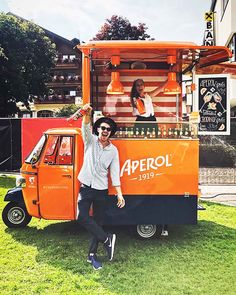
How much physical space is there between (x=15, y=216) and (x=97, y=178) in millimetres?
2592

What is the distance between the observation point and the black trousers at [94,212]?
17.0 ft

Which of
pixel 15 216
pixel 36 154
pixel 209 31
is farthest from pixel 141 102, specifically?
pixel 209 31

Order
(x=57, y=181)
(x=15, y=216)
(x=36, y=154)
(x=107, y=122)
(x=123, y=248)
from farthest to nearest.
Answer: (x=15, y=216) → (x=36, y=154) → (x=57, y=181) → (x=123, y=248) → (x=107, y=122)

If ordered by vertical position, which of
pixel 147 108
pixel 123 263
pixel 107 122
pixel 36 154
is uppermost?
pixel 147 108

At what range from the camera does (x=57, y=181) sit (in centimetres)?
608

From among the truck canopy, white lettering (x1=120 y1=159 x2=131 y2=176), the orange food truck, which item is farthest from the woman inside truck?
white lettering (x1=120 y1=159 x2=131 y2=176)

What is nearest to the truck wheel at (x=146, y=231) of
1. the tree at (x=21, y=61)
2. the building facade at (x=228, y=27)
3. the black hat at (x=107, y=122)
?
the black hat at (x=107, y=122)

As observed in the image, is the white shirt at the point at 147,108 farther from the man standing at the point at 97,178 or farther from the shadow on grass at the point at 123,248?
the shadow on grass at the point at 123,248

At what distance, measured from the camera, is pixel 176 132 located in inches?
233

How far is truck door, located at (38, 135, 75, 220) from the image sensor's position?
6.04 metres

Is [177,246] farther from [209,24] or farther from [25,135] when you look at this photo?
[209,24]

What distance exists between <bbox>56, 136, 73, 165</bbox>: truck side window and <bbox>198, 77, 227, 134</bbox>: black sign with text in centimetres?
544

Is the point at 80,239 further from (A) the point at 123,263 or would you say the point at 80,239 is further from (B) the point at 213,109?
(B) the point at 213,109

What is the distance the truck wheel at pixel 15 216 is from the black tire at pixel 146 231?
2262mm
